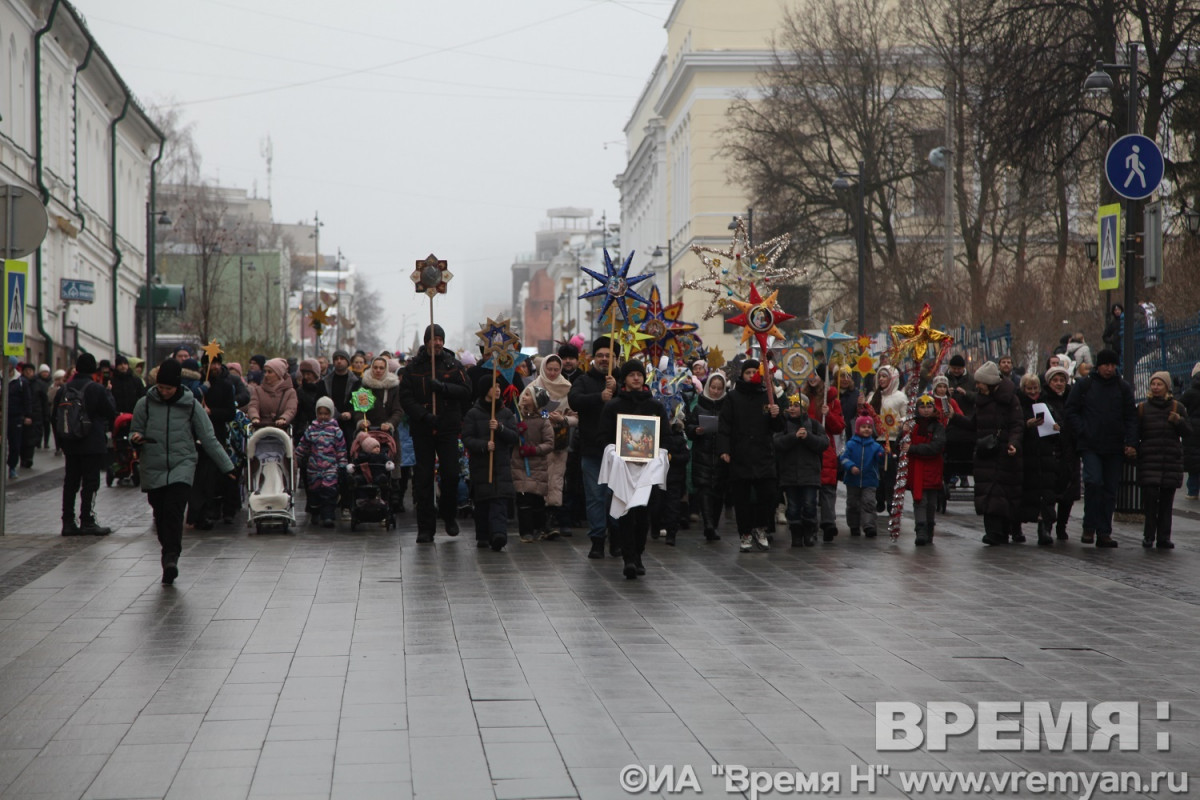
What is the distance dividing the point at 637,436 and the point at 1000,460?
14.1ft

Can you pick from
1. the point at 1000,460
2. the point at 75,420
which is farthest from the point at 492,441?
the point at 1000,460

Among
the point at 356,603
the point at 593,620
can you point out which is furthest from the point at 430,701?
the point at 356,603

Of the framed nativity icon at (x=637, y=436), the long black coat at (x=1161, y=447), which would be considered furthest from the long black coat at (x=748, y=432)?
the long black coat at (x=1161, y=447)

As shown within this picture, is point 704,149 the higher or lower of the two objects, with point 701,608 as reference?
higher

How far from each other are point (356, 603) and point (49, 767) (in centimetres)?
465

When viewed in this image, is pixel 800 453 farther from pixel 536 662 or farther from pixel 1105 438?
pixel 536 662

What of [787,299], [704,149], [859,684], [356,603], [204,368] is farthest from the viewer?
[704,149]

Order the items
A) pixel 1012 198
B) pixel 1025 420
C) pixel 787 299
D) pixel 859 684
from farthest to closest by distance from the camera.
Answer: pixel 787 299
pixel 1012 198
pixel 1025 420
pixel 859 684

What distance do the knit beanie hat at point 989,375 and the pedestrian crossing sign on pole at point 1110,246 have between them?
4521 mm

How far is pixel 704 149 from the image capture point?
69500mm

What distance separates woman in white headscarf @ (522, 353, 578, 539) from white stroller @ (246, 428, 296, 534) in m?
2.70

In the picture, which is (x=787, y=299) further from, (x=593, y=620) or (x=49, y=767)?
(x=49, y=767)

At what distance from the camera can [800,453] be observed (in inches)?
603

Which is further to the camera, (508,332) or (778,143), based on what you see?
(778,143)
